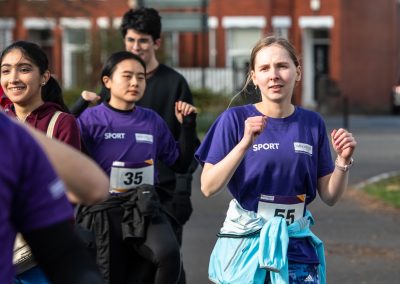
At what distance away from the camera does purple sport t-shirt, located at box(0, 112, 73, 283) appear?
112 inches

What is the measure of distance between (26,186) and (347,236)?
31.1 feet

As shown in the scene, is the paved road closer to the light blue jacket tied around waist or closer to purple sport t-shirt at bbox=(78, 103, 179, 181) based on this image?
purple sport t-shirt at bbox=(78, 103, 179, 181)

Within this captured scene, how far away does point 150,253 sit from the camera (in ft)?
21.5

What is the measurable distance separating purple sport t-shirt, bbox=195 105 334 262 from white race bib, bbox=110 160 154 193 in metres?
1.10

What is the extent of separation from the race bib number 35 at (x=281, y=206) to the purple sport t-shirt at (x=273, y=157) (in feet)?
0.08

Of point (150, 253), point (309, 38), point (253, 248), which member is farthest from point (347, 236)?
point (309, 38)

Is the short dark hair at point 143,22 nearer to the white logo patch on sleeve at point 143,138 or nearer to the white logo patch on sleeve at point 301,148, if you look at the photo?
the white logo patch on sleeve at point 143,138

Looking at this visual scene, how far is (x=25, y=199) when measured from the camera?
287 cm

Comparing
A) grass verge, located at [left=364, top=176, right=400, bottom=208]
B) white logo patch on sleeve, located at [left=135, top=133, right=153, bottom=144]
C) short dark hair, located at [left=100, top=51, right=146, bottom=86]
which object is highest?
short dark hair, located at [left=100, top=51, right=146, bottom=86]

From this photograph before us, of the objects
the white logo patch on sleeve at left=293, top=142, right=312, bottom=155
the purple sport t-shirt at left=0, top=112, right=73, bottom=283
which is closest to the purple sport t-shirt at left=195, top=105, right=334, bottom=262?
the white logo patch on sleeve at left=293, top=142, right=312, bottom=155

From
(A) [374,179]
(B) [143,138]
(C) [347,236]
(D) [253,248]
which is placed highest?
(B) [143,138]

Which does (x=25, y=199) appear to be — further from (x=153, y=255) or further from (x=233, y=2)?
(x=233, y=2)

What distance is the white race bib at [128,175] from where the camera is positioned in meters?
6.65

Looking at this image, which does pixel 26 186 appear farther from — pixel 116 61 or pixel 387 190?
pixel 387 190
